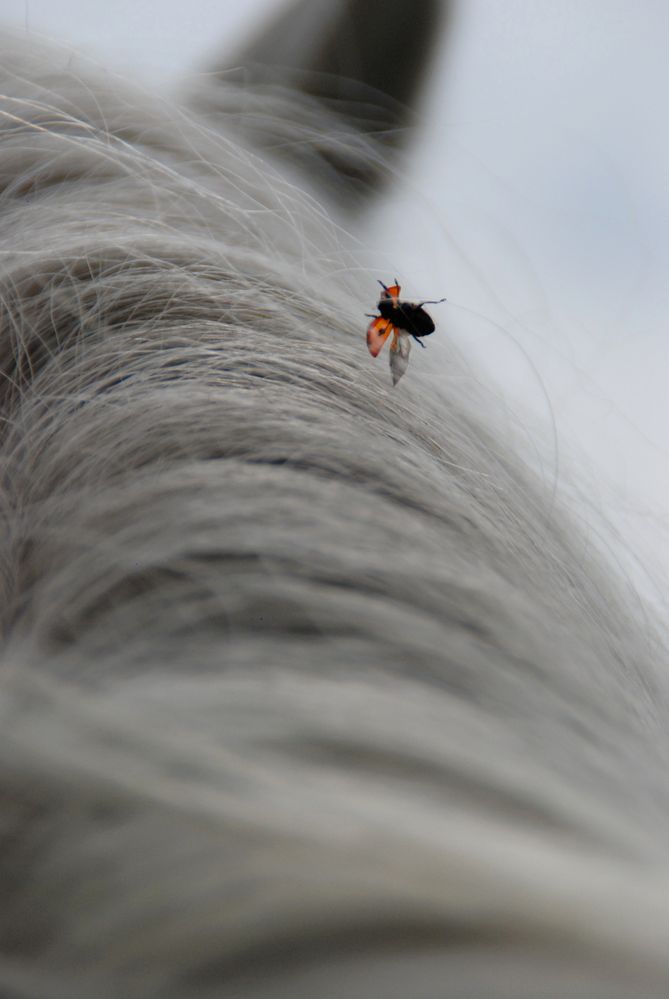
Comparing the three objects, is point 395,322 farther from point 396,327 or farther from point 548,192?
point 548,192

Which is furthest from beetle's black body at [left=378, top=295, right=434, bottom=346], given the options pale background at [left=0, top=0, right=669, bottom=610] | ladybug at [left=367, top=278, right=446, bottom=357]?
pale background at [left=0, top=0, right=669, bottom=610]

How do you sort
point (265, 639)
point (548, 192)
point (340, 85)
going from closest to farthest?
1. point (265, 639)
2. point (340, 85)
3. point (548, 192)

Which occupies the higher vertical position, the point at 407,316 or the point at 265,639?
the point at 407,316

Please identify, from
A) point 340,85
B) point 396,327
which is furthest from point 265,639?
point 340,85

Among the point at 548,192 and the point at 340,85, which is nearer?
the point at 340,85

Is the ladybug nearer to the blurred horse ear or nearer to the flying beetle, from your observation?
the flying beetle

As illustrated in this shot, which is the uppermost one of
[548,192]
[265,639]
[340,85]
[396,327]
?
[548,192]

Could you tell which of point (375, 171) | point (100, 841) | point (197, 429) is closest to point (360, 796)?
point (100, 841)
